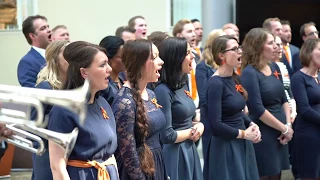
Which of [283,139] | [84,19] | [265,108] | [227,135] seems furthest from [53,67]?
[84,19]

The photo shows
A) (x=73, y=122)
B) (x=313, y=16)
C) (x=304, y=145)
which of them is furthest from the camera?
(x=313, y=16)

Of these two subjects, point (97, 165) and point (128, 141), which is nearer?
point (97, 165)

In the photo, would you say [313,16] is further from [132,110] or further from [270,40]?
[132,110]

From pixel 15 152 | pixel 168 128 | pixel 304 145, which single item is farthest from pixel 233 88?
pixel 15 152

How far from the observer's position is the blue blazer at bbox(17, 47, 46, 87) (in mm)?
5785

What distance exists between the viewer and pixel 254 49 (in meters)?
6.36

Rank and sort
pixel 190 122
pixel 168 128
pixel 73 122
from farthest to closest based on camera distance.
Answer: pixel 190 122, pixel 168 128, pixel 73 122

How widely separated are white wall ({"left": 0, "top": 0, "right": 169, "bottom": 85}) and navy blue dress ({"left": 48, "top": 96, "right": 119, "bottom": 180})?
570 cm

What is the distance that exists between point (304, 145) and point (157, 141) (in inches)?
101

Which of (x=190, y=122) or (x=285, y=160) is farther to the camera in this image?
(x=285, y=160)

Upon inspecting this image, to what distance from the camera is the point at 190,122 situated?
515 centimetres

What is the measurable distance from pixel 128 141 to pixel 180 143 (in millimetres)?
1014

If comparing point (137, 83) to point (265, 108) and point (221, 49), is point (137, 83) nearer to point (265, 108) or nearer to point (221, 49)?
point (221, 49)

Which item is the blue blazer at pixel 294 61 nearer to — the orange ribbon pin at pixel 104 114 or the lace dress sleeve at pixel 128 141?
the lace dress sleeve at pixel 128 141
